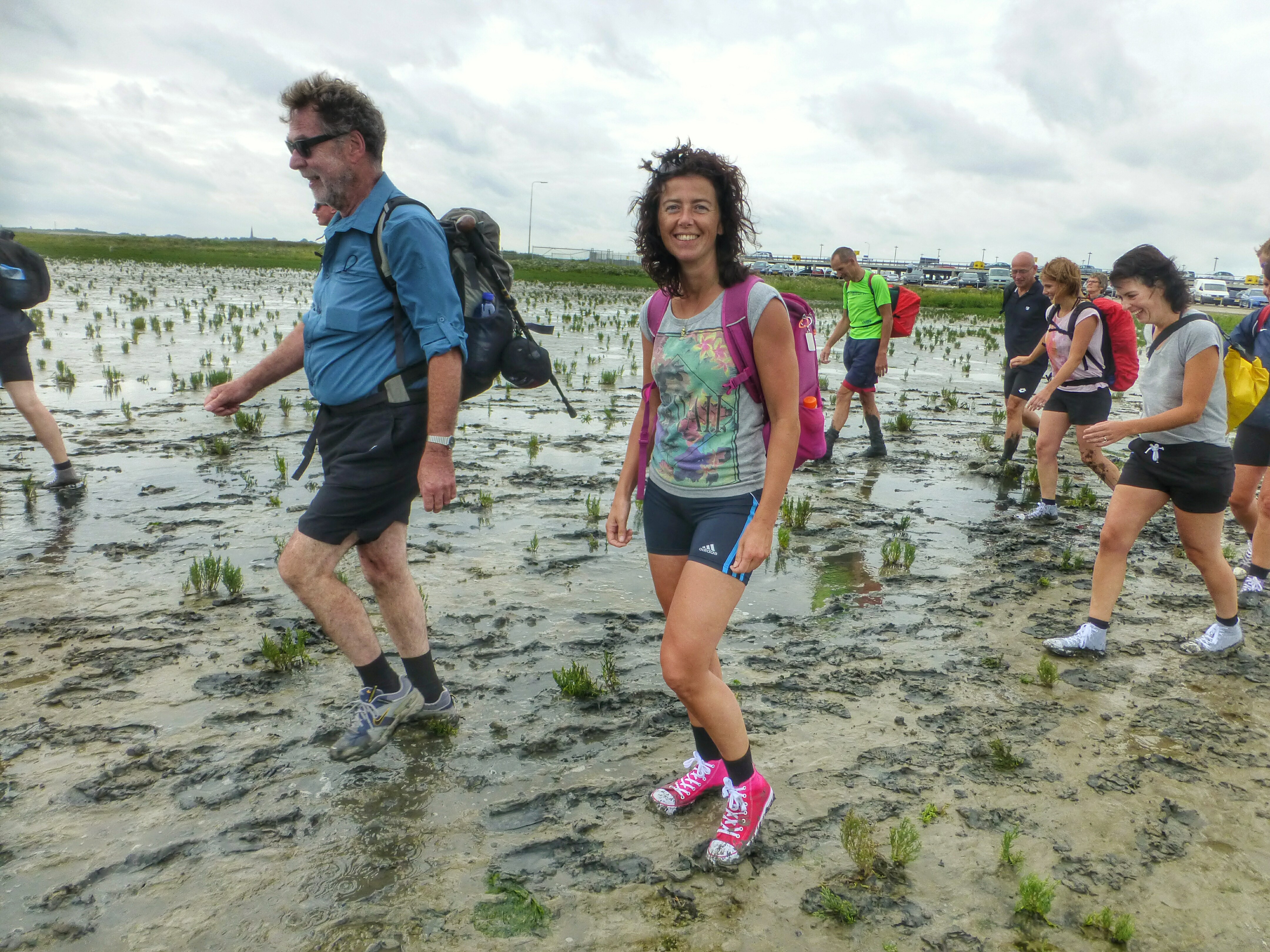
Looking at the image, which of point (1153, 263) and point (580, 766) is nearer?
point (580, 766)

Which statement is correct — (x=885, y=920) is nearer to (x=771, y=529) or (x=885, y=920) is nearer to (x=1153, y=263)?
A: (x=771, y=529)

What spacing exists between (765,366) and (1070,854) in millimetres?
2010

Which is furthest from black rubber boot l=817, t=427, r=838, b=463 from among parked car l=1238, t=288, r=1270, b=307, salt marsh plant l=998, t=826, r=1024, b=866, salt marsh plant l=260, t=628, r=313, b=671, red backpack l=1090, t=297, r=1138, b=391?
parked car l=1238, t=288, r=1270, b=307

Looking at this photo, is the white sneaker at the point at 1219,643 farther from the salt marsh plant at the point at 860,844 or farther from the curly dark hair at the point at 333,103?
the curly dark hair at the point at 333,103

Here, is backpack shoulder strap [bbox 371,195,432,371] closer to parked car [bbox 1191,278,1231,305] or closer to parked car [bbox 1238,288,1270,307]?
parked car [bbox 1238,288,1270,307]

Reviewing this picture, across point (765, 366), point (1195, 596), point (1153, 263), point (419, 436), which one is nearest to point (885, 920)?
point (765, 366)

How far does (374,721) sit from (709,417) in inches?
74.9

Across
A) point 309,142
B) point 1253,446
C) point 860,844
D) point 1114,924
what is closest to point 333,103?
point 309,142

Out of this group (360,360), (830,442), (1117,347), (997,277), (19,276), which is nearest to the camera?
(360,360)

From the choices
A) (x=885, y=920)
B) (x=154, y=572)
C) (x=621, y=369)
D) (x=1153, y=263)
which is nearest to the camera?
(x=885, y=920)

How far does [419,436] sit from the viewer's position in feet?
10.7

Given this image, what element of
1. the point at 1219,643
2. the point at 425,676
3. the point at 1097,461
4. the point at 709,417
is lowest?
the point at 425,676

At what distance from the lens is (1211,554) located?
176 inches

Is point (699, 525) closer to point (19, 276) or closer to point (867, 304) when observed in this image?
point (19, 276)
